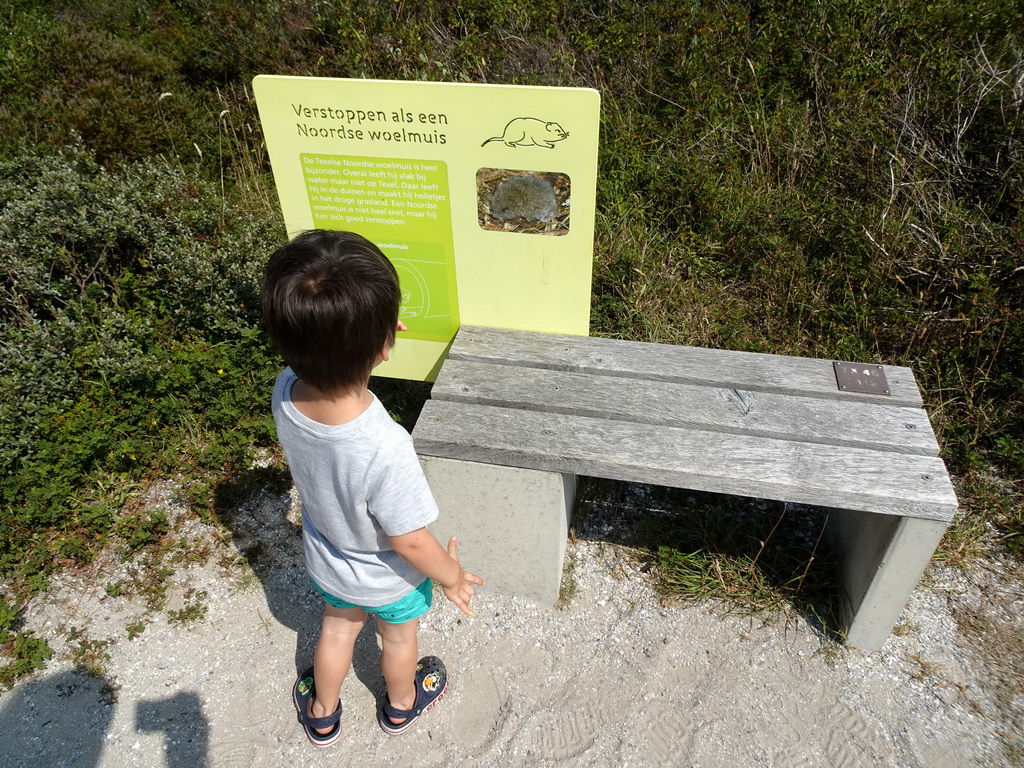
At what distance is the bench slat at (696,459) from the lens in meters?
2.03

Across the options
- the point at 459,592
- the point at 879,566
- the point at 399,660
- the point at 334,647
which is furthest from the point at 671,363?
the point at 334,647

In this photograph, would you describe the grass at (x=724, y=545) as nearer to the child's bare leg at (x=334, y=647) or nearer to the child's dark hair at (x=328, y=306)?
the child's bare leg at (x=334, y=647)

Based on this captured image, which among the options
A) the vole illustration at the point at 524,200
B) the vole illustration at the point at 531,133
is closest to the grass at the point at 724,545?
the vole illustration at the point at 524,200

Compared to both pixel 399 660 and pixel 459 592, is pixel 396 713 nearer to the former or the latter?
pixel 399 660

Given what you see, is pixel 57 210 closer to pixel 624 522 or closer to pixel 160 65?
pixel 160 65

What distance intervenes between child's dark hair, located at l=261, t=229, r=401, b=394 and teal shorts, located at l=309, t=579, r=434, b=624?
0.73m

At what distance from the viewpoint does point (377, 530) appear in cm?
172

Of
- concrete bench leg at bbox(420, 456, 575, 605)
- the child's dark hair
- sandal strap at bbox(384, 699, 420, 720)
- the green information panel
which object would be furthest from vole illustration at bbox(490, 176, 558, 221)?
sandal strap at bbox(384, 699, 420, 720)

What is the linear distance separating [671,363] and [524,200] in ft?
2.69

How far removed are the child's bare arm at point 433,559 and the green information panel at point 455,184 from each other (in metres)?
1.14

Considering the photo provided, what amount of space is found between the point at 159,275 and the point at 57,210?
0.57m

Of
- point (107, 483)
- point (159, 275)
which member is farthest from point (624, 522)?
point (159, 275)

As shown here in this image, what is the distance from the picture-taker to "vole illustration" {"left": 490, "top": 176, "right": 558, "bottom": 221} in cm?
Answer: 236

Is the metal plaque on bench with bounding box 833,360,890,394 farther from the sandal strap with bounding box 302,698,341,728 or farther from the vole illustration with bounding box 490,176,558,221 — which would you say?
the sandal strap with bounding box 302,698,341,728
